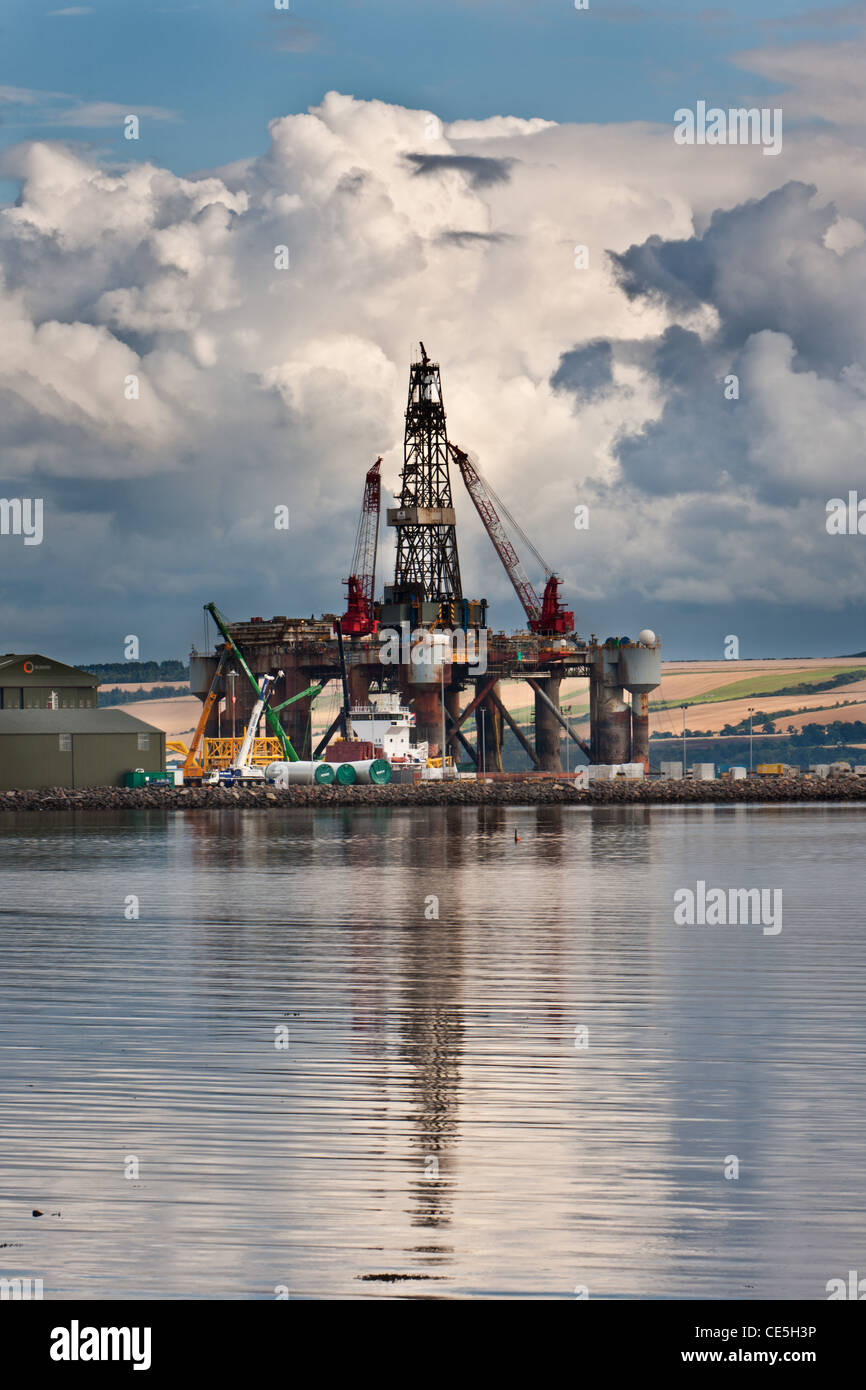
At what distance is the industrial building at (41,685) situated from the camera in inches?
5871

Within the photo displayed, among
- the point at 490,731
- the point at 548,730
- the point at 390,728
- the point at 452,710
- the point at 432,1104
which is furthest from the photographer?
the point at 490,731

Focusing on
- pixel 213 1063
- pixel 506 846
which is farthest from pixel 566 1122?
pixel 506 846

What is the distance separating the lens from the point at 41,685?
494ft

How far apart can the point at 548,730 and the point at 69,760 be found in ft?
167

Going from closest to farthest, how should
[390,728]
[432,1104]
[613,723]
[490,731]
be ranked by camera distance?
[432,1104] < [390,728] < [613,723] < [490,731]

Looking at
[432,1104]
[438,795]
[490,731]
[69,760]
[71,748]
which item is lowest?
[432,1104]

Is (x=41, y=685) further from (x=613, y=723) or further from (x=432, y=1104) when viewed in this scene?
(x=432, y=1104)

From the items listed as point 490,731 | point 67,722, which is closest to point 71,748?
point 67,722

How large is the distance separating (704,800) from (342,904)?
12444 cm

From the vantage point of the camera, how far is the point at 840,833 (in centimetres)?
9712

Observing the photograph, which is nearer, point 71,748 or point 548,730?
point 71,748

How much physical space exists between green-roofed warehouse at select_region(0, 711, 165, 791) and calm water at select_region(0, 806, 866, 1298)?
10086 centimetres

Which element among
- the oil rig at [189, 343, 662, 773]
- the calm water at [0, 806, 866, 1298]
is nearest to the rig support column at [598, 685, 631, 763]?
the oil rig at [189, 343, 662, 773]

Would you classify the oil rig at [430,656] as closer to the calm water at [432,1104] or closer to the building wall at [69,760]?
the building wall at [69,760]
